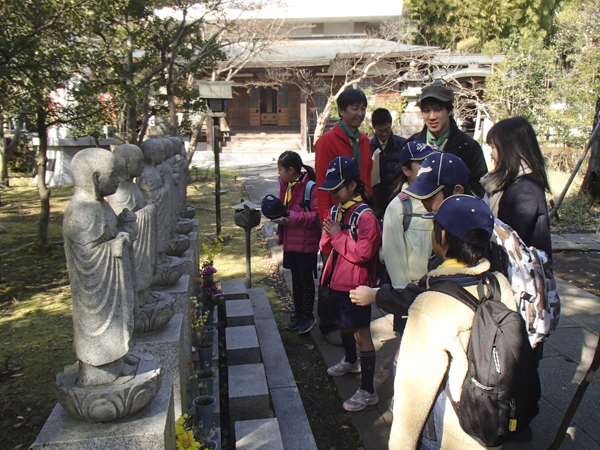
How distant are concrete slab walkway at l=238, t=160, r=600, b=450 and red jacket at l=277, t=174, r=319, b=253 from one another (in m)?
0.92

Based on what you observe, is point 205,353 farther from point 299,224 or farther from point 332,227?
point 332,227

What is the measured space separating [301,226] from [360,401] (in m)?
1.57

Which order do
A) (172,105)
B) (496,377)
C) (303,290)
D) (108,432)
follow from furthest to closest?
(172,105) < (303,290) < (108,432) < (496,377)

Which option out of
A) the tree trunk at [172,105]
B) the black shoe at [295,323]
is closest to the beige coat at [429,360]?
the black shoe at [295,323]

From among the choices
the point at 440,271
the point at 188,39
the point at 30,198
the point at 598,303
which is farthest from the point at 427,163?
the point at 30,198

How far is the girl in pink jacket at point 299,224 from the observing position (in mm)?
4164

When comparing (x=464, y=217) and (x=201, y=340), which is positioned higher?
(x=464, y=217)

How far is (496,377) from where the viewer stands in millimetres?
1521

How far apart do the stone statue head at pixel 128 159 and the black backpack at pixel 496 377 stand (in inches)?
82.2

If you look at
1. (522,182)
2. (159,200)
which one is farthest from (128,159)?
(522,182)

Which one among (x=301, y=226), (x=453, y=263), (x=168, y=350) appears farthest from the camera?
(x=301, y=226)

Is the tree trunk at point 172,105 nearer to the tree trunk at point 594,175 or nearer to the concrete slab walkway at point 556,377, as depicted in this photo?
the concrete slab walkway at point 556,377

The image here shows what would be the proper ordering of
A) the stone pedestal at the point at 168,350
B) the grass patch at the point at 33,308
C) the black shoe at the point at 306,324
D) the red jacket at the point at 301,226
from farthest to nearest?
the black shoe at the point at 306,324
the red jacket at the point at 301,226
the grass patch at the point at 33,308
the stone pedestal at the point at 168,350

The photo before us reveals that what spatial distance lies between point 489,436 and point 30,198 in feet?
42.1
